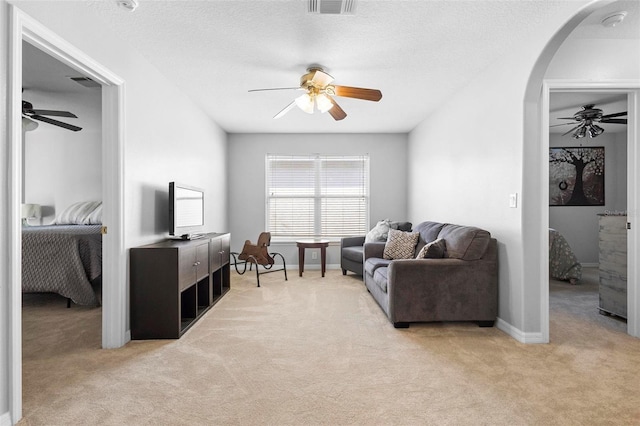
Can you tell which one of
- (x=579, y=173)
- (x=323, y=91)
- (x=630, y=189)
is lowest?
(x=630, y=189)

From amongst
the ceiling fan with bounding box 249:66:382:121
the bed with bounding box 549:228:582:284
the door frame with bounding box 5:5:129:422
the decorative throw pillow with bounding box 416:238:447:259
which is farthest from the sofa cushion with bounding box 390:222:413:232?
the door frame with bounding box 5:5:129:422

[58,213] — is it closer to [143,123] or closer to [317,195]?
[143,123]

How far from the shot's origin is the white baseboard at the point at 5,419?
1710 millimetres

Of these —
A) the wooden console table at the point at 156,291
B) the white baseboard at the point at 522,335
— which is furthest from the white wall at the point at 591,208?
the wooden console table at the point at 156,291

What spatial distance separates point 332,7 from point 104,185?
2.14 m

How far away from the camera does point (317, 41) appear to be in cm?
285

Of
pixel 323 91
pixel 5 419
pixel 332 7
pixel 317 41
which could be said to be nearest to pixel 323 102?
pixel 323 91

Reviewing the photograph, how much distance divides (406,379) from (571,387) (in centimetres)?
95

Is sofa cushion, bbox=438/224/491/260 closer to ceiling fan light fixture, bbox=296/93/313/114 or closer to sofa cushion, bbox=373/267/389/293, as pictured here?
sofa cushion, bbox=373/267/389/293

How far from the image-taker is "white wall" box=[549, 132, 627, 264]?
6.35 meters

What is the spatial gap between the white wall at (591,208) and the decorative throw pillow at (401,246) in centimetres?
365

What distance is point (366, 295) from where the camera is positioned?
14.3 ft

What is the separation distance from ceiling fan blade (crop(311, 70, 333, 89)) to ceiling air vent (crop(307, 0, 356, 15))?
81cm

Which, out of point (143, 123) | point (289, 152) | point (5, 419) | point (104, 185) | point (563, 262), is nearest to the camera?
point (5, 419)
